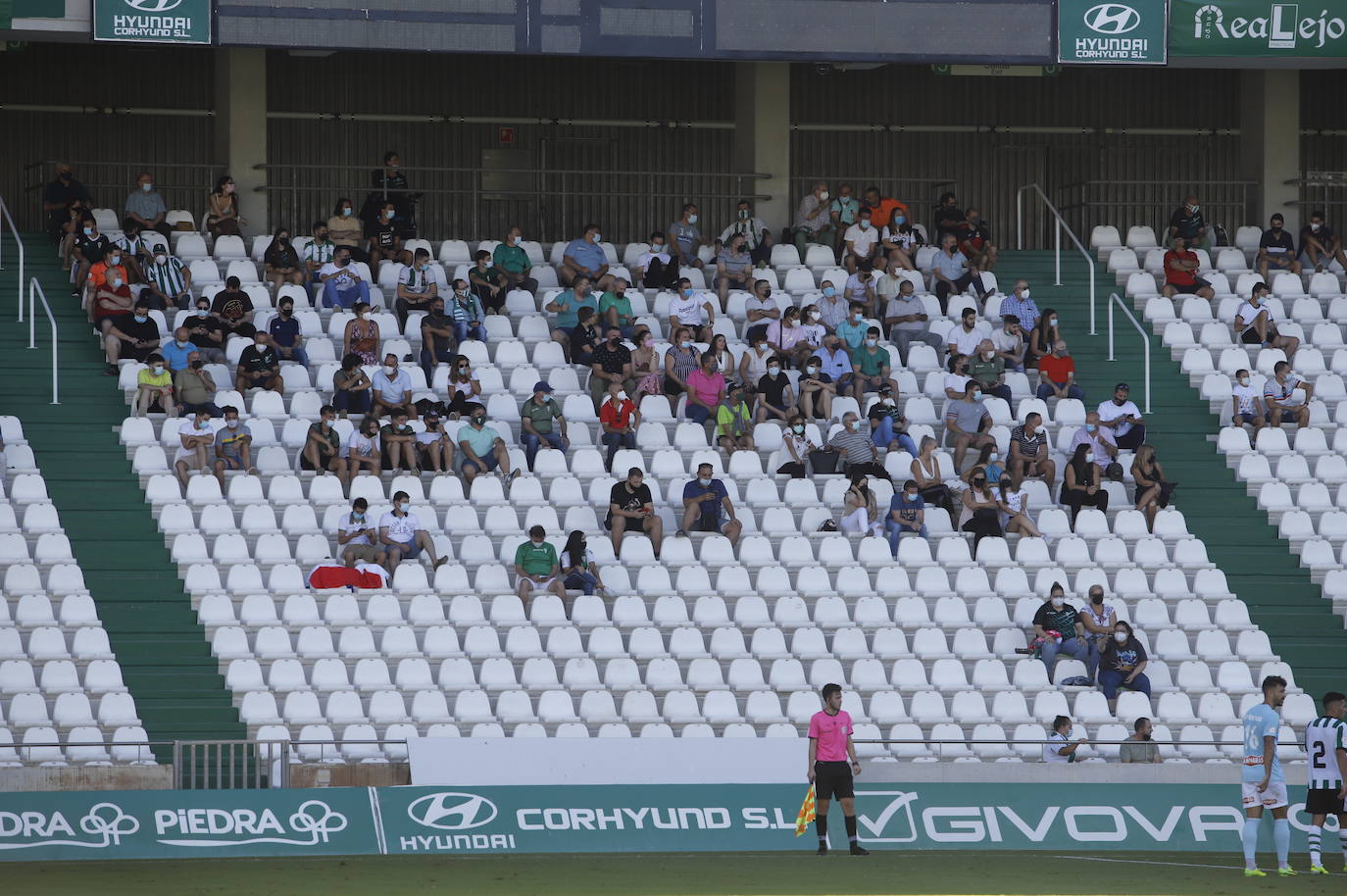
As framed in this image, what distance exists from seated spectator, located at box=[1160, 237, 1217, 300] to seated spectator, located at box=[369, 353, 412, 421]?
9.68m

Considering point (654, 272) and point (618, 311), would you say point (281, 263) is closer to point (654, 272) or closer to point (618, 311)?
point (618, 311)

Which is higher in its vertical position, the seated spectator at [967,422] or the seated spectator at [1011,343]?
the seated spectator at [1011,343]

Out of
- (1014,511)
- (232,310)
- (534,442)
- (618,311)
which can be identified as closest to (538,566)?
(534,442)

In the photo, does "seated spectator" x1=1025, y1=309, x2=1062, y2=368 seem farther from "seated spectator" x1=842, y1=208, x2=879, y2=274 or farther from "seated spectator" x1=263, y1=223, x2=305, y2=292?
"seated spectator" x1=263, y1=223, x2=305, y2=292

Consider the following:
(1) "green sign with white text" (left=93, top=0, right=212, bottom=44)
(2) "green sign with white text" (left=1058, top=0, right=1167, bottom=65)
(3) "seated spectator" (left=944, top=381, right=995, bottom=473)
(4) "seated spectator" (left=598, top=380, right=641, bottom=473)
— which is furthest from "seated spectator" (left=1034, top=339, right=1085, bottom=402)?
(1) "green sign with white text" (left=93, top=0, right=212, bottom=44)

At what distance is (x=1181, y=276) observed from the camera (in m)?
26.1

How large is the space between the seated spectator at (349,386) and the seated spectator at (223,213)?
3.81m

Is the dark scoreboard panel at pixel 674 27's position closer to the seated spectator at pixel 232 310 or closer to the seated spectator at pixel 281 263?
the seated spectator at pixel 281 263

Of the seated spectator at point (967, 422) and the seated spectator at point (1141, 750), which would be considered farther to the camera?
the seated spectator at point (967, 422)

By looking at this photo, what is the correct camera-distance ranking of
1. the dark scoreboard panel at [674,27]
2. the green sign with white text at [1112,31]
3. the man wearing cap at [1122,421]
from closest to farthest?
the man wearing cap at [1122,421], the dark scoreboard panel at [674,27], the green sign with white text at [1112,31]

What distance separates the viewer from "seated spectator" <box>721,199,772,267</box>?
25797 mm

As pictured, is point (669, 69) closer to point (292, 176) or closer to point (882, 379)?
point (292, 176)

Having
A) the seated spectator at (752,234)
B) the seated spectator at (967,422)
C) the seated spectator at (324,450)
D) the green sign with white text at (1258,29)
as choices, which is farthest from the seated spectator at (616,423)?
the green sign with white text at (1258,29)

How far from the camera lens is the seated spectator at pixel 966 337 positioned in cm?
2380
